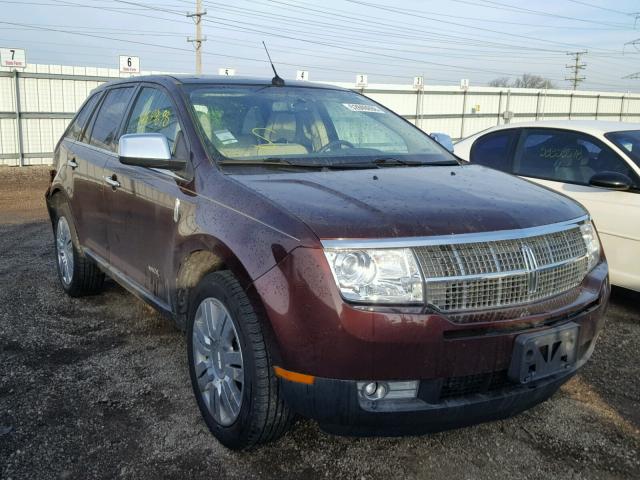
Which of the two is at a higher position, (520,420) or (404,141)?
(404,141)

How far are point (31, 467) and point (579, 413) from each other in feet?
8.77

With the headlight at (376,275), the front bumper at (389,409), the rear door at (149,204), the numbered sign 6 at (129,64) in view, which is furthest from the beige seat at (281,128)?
the numbered sign 6 at (129,64)

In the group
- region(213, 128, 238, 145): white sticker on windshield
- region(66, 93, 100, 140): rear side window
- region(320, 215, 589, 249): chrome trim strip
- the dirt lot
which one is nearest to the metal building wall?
region(66, 93, 100, 140): rear side window

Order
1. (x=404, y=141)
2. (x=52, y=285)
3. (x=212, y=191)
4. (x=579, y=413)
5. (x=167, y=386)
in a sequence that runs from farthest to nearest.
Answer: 1. (x=52, y=285)
2. (x=404, y=141)
3. (x=167, y=386)
4. (x=579, y=413)
5. (x=212, y=191)

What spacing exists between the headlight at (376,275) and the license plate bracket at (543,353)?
46 cm

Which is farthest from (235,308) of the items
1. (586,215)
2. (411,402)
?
(586,215)

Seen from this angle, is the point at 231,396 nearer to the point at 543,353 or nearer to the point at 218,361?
the point at 218,361

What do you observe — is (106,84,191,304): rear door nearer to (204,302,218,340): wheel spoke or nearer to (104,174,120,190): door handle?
(104,174,120,190): door handle

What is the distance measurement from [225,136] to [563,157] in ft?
11.3

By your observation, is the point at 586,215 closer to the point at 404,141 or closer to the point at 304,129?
the point at 404,141

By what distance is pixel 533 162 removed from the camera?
5.75 m

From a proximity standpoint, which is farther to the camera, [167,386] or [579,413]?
[167,386]

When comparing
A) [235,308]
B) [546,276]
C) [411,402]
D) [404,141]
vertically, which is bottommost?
[411,402]

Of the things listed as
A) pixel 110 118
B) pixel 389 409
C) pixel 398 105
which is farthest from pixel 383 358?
pixel 398 105
